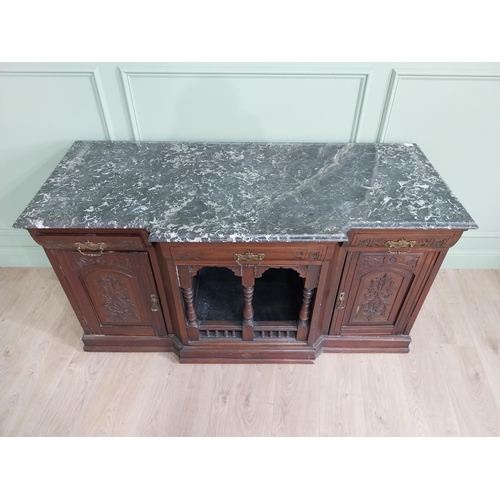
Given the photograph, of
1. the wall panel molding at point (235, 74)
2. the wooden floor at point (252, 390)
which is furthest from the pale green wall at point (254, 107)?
the wooden floor at point (252, 390)

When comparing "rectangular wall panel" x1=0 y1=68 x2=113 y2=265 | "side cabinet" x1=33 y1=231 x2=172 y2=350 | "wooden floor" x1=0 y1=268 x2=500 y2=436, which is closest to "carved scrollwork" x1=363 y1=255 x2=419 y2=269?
"wooden floor" x1=0 y1=268 x2=500 y2=436

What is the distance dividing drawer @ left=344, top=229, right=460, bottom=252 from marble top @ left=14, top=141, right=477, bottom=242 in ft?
0.16

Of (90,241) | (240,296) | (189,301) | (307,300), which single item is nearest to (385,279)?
(307,300)

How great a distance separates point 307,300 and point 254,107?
926 millimetres

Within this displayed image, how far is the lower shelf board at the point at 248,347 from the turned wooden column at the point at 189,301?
0.08m

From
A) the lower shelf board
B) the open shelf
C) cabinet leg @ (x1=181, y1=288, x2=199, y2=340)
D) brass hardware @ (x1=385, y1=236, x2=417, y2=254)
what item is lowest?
the lower shelf board

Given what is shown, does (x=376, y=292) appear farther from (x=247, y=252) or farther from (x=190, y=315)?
(x=190, y=315)

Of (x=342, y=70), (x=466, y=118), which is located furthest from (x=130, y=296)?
(x=466, y=118)

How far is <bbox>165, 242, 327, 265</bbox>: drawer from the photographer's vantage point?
1.40 metres

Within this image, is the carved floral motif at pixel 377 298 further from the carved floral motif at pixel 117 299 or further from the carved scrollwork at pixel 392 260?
the carved floral motif at pixel 117 299

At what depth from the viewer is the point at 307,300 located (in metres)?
1.63

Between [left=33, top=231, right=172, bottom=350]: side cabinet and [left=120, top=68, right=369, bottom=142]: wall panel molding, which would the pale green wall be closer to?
[left=120, top=68, right=369, bottom=142]: wall panel molding

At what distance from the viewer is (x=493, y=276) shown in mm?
2303

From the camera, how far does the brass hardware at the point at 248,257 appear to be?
1.42 metres
